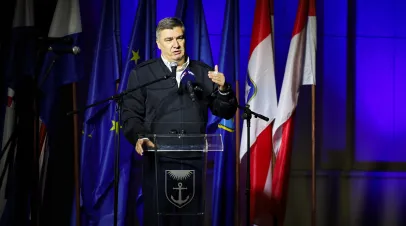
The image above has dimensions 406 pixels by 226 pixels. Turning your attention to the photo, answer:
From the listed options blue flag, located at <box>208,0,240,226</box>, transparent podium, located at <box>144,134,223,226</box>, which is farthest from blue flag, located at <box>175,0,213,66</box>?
transparent podium, located at <box>144,134,223,226</box>

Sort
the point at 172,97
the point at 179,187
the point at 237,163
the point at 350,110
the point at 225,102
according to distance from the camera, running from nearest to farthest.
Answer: the point at 179,187 < the point at 225,102 < the point at 172,97 < the point at 237,163 < the point at 350,110

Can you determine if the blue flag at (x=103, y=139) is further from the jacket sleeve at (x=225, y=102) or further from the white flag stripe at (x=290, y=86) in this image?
the jacket sleeve at (x=225, y=102)

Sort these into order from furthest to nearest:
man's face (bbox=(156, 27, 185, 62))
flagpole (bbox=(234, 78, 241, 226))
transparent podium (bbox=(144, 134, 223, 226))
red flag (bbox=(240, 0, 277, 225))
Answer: flagpole (bbox=(234, 78, 241, 226)) → red flag (bbox=(240, 0, 277, 225)) → man's face (bbox=(156, 27, 185, 62)) → transparent podium (bbox=(144, 134, 223, 226))

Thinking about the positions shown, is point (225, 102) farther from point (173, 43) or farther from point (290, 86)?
point (290, 86)

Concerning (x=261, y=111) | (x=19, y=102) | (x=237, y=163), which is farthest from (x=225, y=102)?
(x=19, y=102)

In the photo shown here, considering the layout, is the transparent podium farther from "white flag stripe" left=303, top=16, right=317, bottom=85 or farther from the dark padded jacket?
"white flag stripe" left=303, top=16, right=317, bottom=85

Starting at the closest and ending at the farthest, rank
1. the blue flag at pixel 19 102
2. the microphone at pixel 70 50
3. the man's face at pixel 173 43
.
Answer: the microphone at pixel 70 50, the man's face at pixel 173 43, the blue flag at pixel 19 102

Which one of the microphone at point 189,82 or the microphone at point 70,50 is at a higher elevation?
the microphone at point 70,50

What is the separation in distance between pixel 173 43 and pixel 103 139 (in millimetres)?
1442

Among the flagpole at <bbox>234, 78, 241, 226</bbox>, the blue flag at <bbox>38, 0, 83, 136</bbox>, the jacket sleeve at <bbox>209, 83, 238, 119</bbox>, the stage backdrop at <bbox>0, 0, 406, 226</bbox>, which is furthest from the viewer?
the stage backdrop at <bbox>0, 0, 406, 226</bbox>

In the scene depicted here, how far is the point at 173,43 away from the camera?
347 centimetres

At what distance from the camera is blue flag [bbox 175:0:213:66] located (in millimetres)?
4699

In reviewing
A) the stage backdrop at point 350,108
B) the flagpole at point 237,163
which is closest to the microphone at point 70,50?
the flagpole at point 237,163

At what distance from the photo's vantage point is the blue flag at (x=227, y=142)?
4645 millimetres
